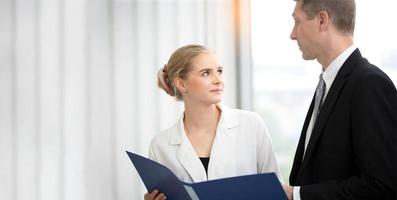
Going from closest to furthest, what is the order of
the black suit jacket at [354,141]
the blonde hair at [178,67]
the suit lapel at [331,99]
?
the black suit jacket at [354,141] → the suit lapel at [331,99] → the blonde hair at [178,67]

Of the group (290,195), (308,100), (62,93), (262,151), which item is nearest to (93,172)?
(62,93)

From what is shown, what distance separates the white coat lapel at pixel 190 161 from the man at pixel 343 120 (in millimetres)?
511

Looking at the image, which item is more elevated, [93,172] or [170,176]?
[170,176]

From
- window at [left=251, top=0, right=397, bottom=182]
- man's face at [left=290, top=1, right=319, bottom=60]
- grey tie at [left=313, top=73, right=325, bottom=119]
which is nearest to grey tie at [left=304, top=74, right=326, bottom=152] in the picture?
grey tie at [left=313, top=73, right=325, bottom=119]

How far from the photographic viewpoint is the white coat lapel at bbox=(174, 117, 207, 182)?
211 centimetres

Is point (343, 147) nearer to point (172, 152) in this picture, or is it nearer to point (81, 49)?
point (172, 152)

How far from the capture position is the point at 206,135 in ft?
7.31

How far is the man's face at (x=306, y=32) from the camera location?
1588 mm

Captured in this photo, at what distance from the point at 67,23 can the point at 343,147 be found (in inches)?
65.4

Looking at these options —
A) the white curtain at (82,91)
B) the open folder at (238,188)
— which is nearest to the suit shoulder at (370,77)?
the open folder at (238,188)

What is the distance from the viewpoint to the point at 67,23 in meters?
2.69

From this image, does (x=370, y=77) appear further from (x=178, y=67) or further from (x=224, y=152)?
(x=178, y=67)

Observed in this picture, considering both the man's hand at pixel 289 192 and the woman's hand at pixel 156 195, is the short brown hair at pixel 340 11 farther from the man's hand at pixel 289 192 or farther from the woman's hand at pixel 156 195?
the woman's hand at pixel 156 195

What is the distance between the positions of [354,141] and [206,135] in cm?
85
